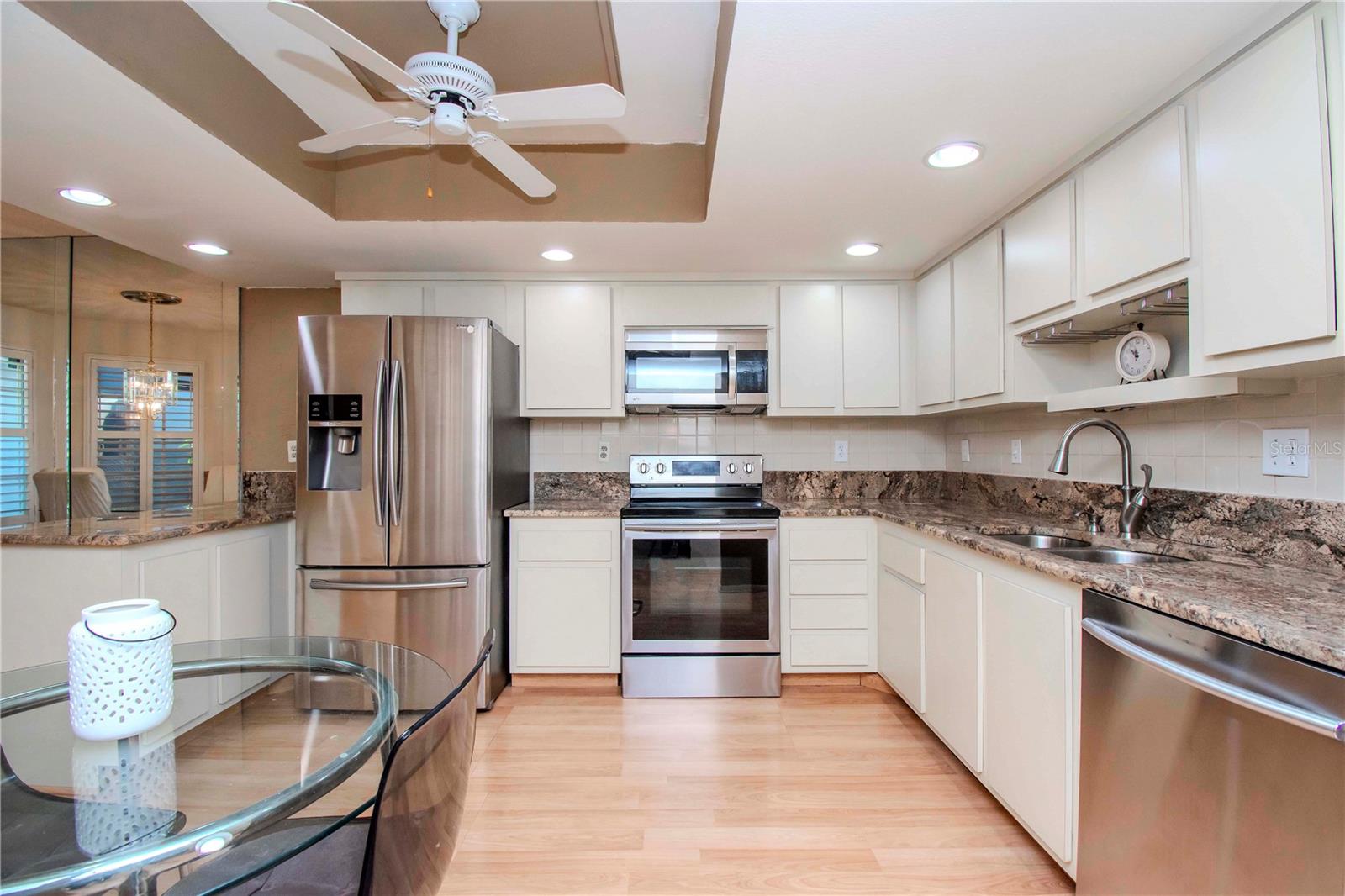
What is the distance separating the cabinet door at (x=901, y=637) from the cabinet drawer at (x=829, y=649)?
89mm

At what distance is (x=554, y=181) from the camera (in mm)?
2410

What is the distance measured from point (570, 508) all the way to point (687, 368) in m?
0.97

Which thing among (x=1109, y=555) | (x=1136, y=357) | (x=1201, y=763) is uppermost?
(x=1136, y=357)

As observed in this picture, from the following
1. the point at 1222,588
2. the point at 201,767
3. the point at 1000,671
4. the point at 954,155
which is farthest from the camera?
the point at 954,155

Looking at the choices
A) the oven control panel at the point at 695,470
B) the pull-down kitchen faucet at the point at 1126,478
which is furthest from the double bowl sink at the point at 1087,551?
the oven control panel at the point at 695,470

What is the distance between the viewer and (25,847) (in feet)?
2.42

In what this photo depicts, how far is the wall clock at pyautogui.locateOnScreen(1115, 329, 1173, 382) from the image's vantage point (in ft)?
5.75

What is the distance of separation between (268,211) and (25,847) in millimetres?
2288

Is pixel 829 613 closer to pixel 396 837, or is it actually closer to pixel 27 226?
pixel 396 837

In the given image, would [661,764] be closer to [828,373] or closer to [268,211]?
[828,373]

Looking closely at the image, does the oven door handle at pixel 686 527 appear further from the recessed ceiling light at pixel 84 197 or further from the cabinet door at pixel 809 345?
the recessed ceiling light at pixel 84 197

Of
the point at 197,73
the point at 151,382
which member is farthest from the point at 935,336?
the point at 151,382

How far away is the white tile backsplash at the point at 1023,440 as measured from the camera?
1449 mm

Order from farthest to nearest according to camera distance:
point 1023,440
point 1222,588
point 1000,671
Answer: point 1023,440
point 1000,671
point 1222,588
